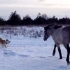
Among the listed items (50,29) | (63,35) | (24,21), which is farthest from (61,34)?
(24,21)

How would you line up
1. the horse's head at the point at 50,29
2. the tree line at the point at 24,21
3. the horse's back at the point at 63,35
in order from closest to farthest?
the horse's back at the point at 63,35 → the horse's head at the point at 50,29 → the tree line at the point at 24,21

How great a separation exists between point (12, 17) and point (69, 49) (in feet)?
162

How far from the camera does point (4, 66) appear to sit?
8.20 m

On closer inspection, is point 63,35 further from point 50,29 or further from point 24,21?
point 24,21

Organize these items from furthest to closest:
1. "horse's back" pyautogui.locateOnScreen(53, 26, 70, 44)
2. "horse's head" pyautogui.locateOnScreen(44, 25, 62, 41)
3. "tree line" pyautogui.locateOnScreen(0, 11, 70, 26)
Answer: "tree line" pyautogui.locateOnScreen(0, 11, 70, 26)
"horse's head" pyautogui.locateOnScreen(44, 25, 62, 41)
"horse's back" pyautogui.locateOnScreen(53, 26, 70, 44)

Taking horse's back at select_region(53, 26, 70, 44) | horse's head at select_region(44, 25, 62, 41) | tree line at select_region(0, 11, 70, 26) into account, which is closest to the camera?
horse's back at select_region(53, 26, 70, 44)

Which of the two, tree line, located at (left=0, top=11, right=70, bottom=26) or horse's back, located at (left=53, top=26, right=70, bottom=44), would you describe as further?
tree line, located at (left=0, top=11, right=70, bottom=26)

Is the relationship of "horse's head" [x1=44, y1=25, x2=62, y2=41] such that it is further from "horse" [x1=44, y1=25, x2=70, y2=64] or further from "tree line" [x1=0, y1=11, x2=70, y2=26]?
"tree line" [x1=0, y1=11, x2=70, y2=26]

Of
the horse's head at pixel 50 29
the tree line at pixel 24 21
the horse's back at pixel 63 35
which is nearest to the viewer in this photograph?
the horse's back at pixel 63 35

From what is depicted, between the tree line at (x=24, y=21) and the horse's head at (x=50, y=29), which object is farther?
the tree line at (x=24, y=21)

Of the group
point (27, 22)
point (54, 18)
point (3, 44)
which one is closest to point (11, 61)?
point (3, 44)

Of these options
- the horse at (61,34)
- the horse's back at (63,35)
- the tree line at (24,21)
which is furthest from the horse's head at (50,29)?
the tree line at (24,21)

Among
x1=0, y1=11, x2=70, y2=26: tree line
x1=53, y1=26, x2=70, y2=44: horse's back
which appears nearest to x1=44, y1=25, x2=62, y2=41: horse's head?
x1=53, y1=26, x2=70, y2=44: horse's back

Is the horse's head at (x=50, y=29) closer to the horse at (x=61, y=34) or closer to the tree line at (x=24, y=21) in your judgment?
the horse at (x=61, y=34)
